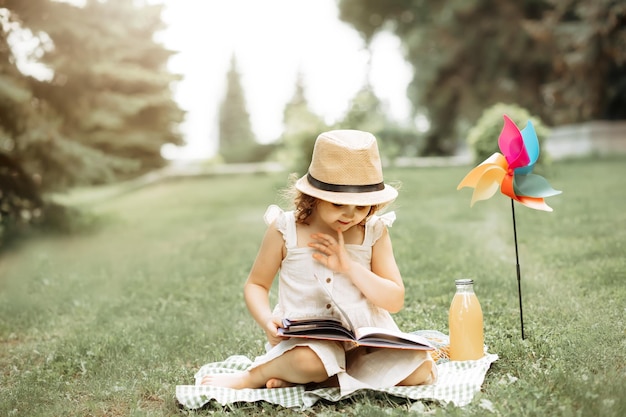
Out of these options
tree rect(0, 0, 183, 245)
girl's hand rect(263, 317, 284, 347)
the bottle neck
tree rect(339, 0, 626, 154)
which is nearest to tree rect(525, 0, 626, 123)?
tree rect(339, 0, 626, 154)

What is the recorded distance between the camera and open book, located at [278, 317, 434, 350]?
296cm

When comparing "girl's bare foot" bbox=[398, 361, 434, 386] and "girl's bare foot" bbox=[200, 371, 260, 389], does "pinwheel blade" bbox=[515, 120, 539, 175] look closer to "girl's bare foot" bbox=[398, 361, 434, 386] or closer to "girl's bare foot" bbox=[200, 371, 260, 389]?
"girl's bare foot" bbox=[398, 361, 434, 386]

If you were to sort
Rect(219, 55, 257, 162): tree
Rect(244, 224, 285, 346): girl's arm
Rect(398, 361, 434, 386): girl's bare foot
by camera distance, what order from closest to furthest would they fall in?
Rect(398, 361, 434, 386): girl's bare foot → Rect(244, 224, 285, 346): girl's arm → Rect(219, 55, 257, 162): tree

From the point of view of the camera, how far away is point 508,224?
26.6ft

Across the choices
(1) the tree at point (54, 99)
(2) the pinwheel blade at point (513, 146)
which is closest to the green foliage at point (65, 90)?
(1) the tree at point (54, 99)

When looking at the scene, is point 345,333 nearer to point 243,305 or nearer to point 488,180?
point 488,180

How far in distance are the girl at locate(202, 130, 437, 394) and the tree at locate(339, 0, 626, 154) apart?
1540 cm

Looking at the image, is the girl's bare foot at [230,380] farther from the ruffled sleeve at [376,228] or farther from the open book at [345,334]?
the ruffled sleeve at [376,228]

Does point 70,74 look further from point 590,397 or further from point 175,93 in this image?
point 175,93

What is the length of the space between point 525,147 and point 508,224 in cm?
460

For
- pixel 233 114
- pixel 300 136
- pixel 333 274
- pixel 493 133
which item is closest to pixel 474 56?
pixel 493 133

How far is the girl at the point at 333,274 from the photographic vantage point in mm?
3082

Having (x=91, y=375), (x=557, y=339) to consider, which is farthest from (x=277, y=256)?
(x=557, y=339)

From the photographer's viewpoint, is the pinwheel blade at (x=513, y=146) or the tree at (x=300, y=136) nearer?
the pinwheel blade at (x=513, y=146)
